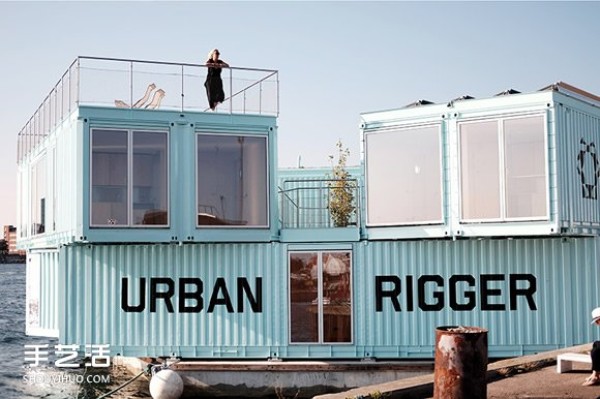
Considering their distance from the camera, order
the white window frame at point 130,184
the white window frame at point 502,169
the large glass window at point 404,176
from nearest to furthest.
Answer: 1. the white window frame at point 502,169
2. the white window frame at point 130,184
3. the large glass window at point 404,176

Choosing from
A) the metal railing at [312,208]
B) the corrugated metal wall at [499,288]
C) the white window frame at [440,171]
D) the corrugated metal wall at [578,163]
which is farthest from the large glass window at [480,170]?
the metal railing at [312,208]

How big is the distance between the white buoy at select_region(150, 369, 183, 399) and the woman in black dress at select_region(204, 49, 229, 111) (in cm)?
628

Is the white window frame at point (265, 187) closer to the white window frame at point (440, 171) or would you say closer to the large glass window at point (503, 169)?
the white window frame at point (440, 171)

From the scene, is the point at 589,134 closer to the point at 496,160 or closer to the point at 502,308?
the point at 496,160

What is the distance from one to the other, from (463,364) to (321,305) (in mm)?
7882

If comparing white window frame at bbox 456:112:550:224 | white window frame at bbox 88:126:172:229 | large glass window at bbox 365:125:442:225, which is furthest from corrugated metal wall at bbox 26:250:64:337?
white window frame at bbox 456:112:550:224

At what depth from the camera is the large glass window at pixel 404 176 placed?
60.2 feet

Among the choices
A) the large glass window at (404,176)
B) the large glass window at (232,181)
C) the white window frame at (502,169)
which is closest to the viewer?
the white window frame at (502,169)

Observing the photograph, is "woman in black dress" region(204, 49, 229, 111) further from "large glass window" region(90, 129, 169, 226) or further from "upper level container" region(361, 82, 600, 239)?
"upper level container" region(361, 82, 600, 239)

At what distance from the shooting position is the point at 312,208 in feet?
67.6

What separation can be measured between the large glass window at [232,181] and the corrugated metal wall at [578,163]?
678 centimetres

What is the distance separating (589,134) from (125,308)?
11.6m

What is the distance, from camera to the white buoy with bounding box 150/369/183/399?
17.5 meters

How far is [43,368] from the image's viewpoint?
89.1 ft
